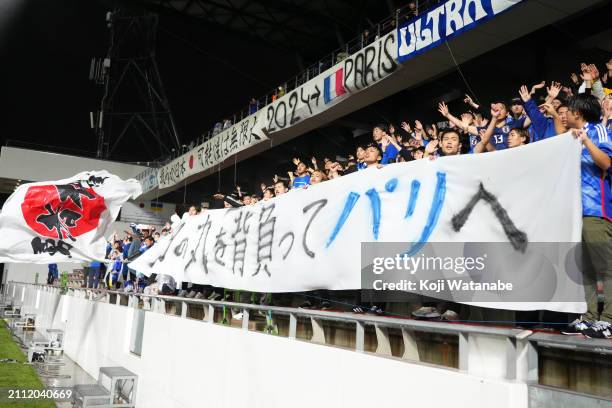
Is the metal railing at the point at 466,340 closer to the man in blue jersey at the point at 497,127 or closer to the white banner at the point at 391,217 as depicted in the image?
Result: the white banner at the point at 391,217

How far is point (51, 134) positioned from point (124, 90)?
404cm

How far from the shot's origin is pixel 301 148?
54.0 feet

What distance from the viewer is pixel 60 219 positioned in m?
7.35

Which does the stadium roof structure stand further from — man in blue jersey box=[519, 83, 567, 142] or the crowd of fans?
man in blue jersey box=[519, 83, 567, 142]

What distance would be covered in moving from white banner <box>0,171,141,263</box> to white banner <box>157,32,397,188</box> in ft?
16.5

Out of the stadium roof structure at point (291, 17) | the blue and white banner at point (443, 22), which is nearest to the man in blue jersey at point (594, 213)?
the blue and white banner at point (443, 22)

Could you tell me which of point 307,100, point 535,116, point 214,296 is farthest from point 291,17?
point 535,116

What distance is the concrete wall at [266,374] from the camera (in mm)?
2158

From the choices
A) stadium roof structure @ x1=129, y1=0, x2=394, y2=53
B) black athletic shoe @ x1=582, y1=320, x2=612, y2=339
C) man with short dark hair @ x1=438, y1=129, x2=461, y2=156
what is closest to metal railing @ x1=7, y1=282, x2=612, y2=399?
black athletic shoe @ x1=582, y1=320, x2=612, y2=339

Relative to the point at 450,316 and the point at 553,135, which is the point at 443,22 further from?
the point at 450,316

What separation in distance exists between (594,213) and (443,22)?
20.2 feet

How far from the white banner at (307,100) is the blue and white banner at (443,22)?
0.46m

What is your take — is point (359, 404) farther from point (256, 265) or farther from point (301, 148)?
point (301, 148)

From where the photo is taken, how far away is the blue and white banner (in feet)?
23.2
